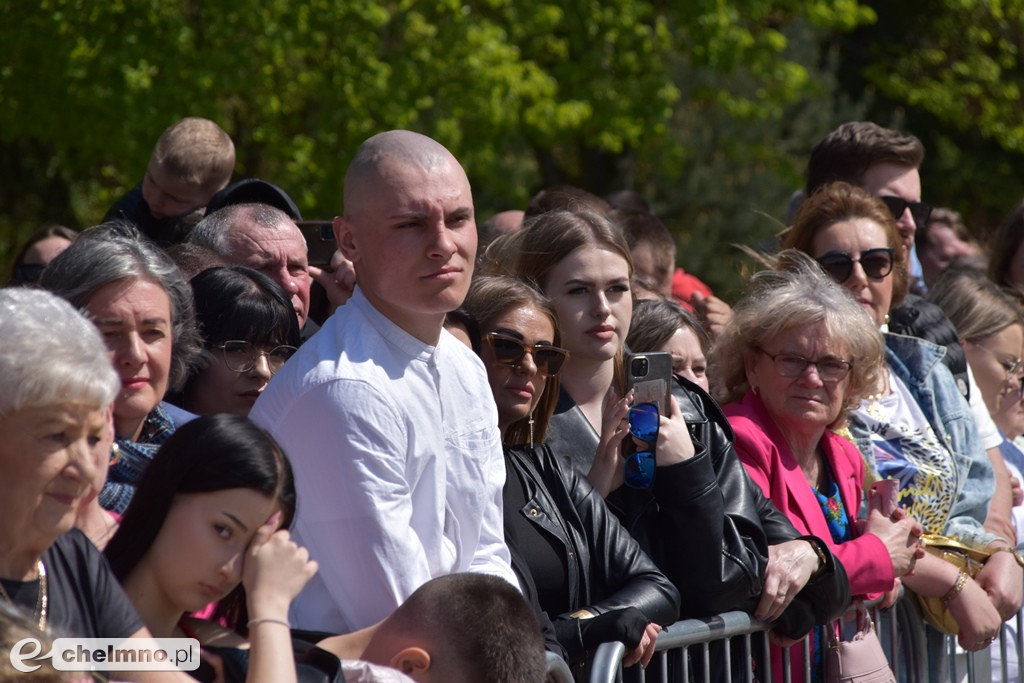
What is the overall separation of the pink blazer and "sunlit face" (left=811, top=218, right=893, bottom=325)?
0.80 m

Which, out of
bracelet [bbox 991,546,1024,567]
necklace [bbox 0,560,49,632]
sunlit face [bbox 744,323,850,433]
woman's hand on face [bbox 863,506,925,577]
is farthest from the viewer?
bracelet [bbox 991,546,1024,567]

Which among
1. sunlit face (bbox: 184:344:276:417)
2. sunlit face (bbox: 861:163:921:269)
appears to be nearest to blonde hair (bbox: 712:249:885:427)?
sunlit face (bbox: 861:163:921:269)

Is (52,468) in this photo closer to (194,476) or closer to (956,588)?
(194,476)

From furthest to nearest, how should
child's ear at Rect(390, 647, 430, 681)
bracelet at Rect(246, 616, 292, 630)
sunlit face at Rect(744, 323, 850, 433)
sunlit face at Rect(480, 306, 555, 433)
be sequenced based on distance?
1. sunlit face at Rect(744, 323, 850, 433)
2. sunlit face at Rect(480, 306, 555, 433)
3. child's ear at Rect(390, 647, 430, 681)
4. bracelet at Rect(246, 616, 292, 630)

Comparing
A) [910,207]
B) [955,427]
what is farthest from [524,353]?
[910,207]

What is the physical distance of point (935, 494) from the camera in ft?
17.1

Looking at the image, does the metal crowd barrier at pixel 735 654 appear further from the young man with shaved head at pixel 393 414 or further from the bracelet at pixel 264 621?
the bracelet at pixel 264 621

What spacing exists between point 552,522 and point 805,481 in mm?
1305

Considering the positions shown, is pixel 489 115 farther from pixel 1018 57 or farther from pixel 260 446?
pixel 1018 57

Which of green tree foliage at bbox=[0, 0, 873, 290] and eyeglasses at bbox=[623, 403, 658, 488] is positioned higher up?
eyeglasses at bbox=[623, 403, 658, 488]

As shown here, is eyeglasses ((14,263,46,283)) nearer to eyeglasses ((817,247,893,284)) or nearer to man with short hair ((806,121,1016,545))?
eyeglasses ((817,247,893,284))

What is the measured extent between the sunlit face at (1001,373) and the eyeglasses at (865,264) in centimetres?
108

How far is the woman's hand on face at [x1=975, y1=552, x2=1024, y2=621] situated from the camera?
5.24 metres

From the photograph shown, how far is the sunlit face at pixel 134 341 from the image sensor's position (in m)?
3.50
